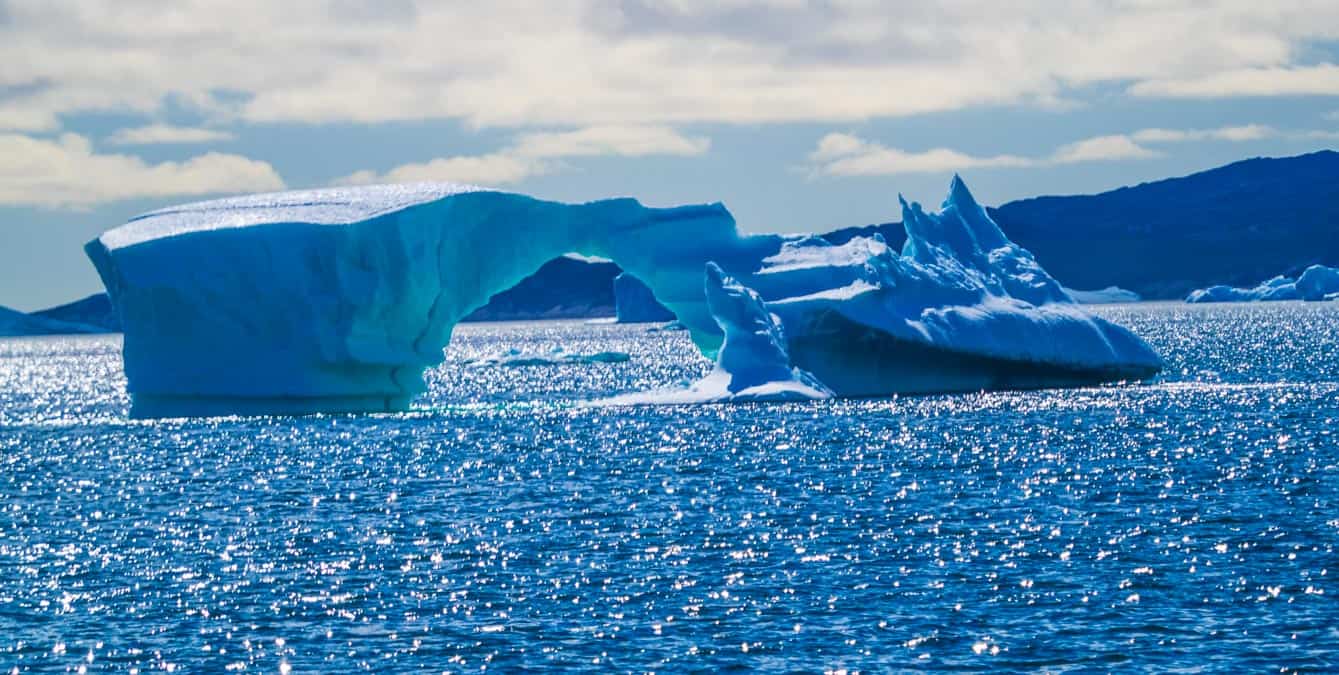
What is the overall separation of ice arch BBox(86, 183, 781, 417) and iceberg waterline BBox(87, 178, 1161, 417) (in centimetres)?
4

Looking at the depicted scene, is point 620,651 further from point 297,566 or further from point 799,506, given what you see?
point 799,506

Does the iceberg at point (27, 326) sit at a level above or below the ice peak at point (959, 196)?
above

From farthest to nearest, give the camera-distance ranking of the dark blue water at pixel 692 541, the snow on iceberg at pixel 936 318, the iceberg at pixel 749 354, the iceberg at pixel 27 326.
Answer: the iceberg at pixel 27 326, the snow on iceberg at pixel 936 318, the iceberg at pixel 749 354, the dark blue water at pixel 692 541

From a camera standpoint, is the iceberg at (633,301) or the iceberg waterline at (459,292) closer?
the iceberg waterline at (459,292)

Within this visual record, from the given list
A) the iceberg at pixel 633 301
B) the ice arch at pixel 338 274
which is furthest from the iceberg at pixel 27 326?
the ice arch at pixel 338 274

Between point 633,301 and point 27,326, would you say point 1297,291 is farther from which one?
point 27,326

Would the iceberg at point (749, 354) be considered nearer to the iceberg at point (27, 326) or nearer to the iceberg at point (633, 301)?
the iceberg at point (633, 301)

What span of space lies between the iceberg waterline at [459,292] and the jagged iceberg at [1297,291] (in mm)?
114325

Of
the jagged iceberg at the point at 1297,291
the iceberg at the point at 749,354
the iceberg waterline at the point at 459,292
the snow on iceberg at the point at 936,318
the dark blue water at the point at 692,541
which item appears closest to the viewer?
the dark blue water at the point at 692,541

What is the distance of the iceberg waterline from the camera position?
135 feet

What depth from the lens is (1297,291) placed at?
16250 centimetres

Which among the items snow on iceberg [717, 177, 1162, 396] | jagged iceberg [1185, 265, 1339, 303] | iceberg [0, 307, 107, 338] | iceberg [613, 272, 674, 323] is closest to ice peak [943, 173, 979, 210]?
snow on iceberg [717, 177, 1162, 396]

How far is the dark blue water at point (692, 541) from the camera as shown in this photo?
1809 cm

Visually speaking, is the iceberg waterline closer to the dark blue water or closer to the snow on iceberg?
the snow on iceberg
